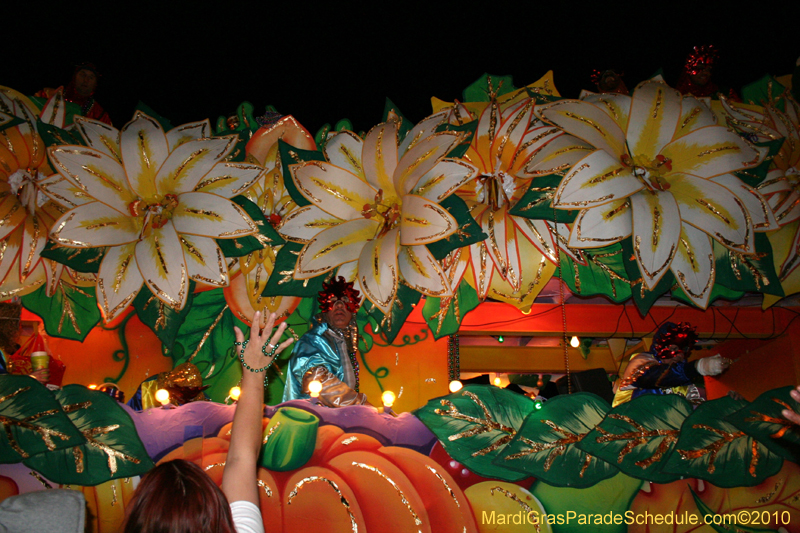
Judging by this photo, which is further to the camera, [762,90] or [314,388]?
[762,90]

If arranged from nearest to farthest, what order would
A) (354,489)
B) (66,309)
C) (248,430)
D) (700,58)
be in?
(248,430) < (354,489) < (66,309) < (700,58)

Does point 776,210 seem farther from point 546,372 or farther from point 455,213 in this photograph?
point 546,372

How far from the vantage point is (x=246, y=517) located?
1.00m

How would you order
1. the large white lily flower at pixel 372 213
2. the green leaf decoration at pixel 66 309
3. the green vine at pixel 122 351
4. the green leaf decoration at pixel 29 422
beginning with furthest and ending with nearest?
1. the green vine at pixel 122 351
2. the green leaf decoration at pixel 66 309
3. the large white lily flower at pixel 372 213
4. the green leaf decoration at pixel 29 422

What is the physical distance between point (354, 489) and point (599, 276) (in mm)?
1487

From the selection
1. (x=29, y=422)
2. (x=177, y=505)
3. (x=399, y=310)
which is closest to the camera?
(x=177, y=505)

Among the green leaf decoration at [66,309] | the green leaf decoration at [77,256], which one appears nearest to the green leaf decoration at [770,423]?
the green leaf decoration at [77,256]

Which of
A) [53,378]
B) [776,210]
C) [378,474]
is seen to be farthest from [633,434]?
[53,378]

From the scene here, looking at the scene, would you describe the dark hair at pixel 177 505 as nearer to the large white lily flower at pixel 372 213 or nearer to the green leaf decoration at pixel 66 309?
the large white lily flower at pixel 372 213

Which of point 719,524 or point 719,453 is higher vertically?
point 719,453

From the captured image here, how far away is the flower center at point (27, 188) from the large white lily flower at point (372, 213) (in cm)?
100

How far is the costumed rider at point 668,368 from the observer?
2.65m

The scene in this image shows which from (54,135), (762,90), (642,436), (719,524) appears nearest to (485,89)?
(762,90)

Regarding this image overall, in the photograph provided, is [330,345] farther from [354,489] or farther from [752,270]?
[752,270]
